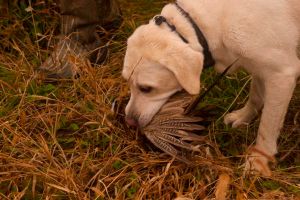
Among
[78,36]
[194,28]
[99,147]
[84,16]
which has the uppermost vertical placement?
[194,28]

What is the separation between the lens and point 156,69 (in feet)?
9.73

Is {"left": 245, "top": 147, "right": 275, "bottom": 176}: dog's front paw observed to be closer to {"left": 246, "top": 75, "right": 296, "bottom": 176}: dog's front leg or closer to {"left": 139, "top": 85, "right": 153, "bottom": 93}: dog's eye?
{"left": 246, "top": 75, "right": 296, "bottom": 176}: dog's front leg

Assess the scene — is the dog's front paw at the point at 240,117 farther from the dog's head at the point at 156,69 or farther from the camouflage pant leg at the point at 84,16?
the camouflage pant leg at the point at 84,16

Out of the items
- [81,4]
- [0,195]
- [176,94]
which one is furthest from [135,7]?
[0,195]

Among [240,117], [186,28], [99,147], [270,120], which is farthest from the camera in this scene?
[240,117]

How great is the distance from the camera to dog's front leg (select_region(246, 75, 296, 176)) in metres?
3.04

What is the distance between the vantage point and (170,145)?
10.2 feet

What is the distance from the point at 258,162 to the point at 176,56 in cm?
78

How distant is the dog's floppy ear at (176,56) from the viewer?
9.50ft

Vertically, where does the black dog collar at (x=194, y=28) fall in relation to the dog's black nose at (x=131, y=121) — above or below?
above

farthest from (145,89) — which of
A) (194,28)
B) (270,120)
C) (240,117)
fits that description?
(240,117)

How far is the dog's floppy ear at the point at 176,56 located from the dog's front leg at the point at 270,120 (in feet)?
1.39

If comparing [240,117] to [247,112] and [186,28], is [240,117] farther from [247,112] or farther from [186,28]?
[186,28]

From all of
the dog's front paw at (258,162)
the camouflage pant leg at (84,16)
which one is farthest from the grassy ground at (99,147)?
the camouflage pant leg at (84,16)
